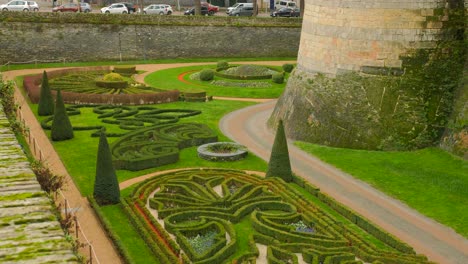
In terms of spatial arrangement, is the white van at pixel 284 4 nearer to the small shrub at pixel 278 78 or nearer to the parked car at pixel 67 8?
the parked car at pixel 67 8

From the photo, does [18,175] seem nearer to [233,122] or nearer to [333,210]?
[333,210]

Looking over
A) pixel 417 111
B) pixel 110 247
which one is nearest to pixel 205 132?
pixel 417 111

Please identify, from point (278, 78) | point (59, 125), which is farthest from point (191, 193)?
point (278, 78)

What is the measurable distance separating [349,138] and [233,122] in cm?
935

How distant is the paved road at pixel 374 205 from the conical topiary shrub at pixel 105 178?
9.67 metres

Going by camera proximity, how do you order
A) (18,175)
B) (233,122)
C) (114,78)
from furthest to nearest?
(114,78), (233,122), (18,175)

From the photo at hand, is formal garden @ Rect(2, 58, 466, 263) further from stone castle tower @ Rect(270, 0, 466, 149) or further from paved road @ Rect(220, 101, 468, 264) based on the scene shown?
stone castle tower @ Rect(270, 0, 466, 149)

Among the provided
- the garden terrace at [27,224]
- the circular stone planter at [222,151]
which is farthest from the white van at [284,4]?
the garden terrace at [27,224]

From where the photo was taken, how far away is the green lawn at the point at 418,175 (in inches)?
1049

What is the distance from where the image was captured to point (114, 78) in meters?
50.8

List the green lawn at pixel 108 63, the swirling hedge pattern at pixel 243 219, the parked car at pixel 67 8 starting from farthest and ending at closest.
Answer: the parked car at pixel 67 8, the green lawn at pixel 108 63, the swirling hedge pattern at pixel 243 219

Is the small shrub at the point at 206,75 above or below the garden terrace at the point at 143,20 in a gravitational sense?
below

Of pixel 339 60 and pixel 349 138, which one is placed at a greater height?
pixel 339 60

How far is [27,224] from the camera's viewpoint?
8742mm
